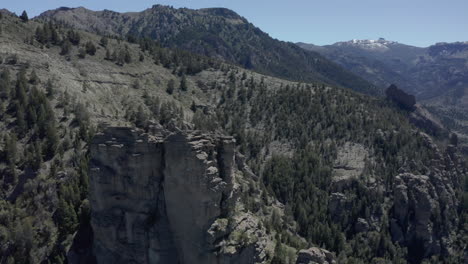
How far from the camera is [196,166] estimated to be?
56.8 meters

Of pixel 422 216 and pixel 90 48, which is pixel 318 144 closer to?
pixel 422 216

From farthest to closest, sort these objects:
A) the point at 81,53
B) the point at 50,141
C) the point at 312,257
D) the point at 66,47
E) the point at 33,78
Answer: the point at 81,53
the point at 66,47
the point at 33,78
the point at 50,141
the point at 312,257

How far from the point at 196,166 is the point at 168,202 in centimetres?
782

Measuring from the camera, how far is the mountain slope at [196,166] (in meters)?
60.6

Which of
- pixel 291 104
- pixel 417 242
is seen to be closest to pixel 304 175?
pixel 417 242

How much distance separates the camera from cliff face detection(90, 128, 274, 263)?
56.8 m

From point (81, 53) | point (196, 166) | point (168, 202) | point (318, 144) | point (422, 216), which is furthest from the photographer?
point (318, 144)

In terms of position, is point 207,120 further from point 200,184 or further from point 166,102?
point 200,184

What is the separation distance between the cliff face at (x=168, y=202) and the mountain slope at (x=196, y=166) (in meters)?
0.20

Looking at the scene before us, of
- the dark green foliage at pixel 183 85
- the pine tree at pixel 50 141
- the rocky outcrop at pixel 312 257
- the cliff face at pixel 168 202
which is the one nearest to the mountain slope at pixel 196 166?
the cliff face at pixel 168 202

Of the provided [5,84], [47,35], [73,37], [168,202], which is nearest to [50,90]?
[5,84]

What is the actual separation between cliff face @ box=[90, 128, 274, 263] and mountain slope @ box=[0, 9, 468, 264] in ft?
0.65

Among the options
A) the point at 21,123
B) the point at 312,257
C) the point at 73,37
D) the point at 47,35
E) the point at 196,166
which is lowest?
the point at 312,257

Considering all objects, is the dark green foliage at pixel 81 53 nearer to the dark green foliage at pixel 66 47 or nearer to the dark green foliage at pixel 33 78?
the dark green foliage at pixel 66 47
